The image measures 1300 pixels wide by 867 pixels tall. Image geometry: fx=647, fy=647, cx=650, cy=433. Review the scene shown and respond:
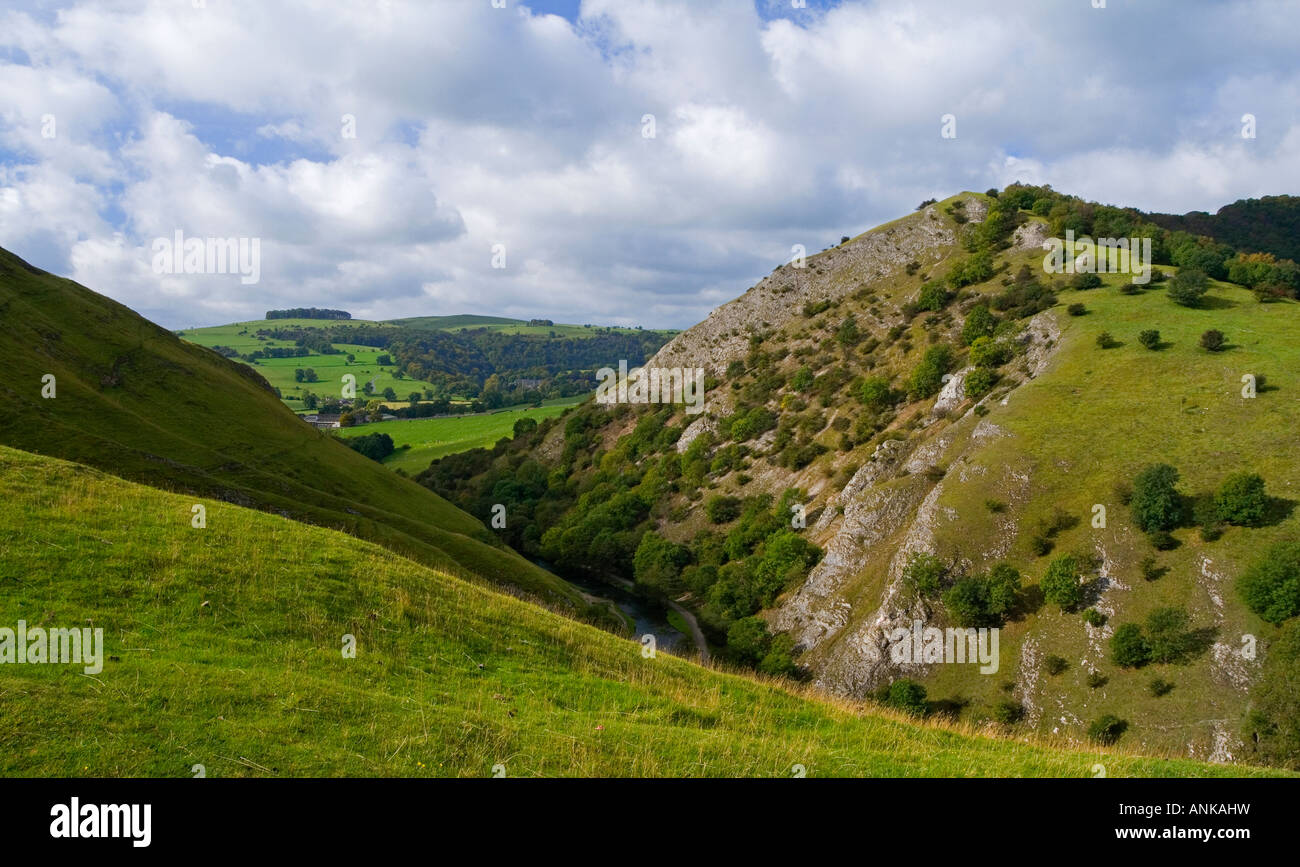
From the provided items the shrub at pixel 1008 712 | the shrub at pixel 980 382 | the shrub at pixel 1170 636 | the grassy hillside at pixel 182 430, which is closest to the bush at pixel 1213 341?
the shrub at pixel 980 382

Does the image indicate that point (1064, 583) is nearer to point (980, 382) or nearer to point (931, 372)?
point (980, 382)

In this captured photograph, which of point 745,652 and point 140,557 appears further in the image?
point 745,652

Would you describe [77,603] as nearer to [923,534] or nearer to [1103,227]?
[923,534]

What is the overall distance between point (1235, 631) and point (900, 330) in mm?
66991

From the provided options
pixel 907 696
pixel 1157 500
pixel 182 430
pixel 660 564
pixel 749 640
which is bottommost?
pixel 749 640

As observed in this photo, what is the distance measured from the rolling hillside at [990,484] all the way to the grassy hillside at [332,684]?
35.2m

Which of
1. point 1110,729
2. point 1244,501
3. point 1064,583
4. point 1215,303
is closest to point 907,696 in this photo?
point 1110,729

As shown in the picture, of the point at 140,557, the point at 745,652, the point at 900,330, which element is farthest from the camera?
the point at 900,330

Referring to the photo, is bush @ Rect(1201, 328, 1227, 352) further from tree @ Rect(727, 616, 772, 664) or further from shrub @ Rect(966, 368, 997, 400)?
tree @ Rect(727, 616, 772, 664)

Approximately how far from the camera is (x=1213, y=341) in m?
62.6

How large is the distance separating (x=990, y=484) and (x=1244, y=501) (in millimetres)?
17194

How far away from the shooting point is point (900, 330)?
333 ft
